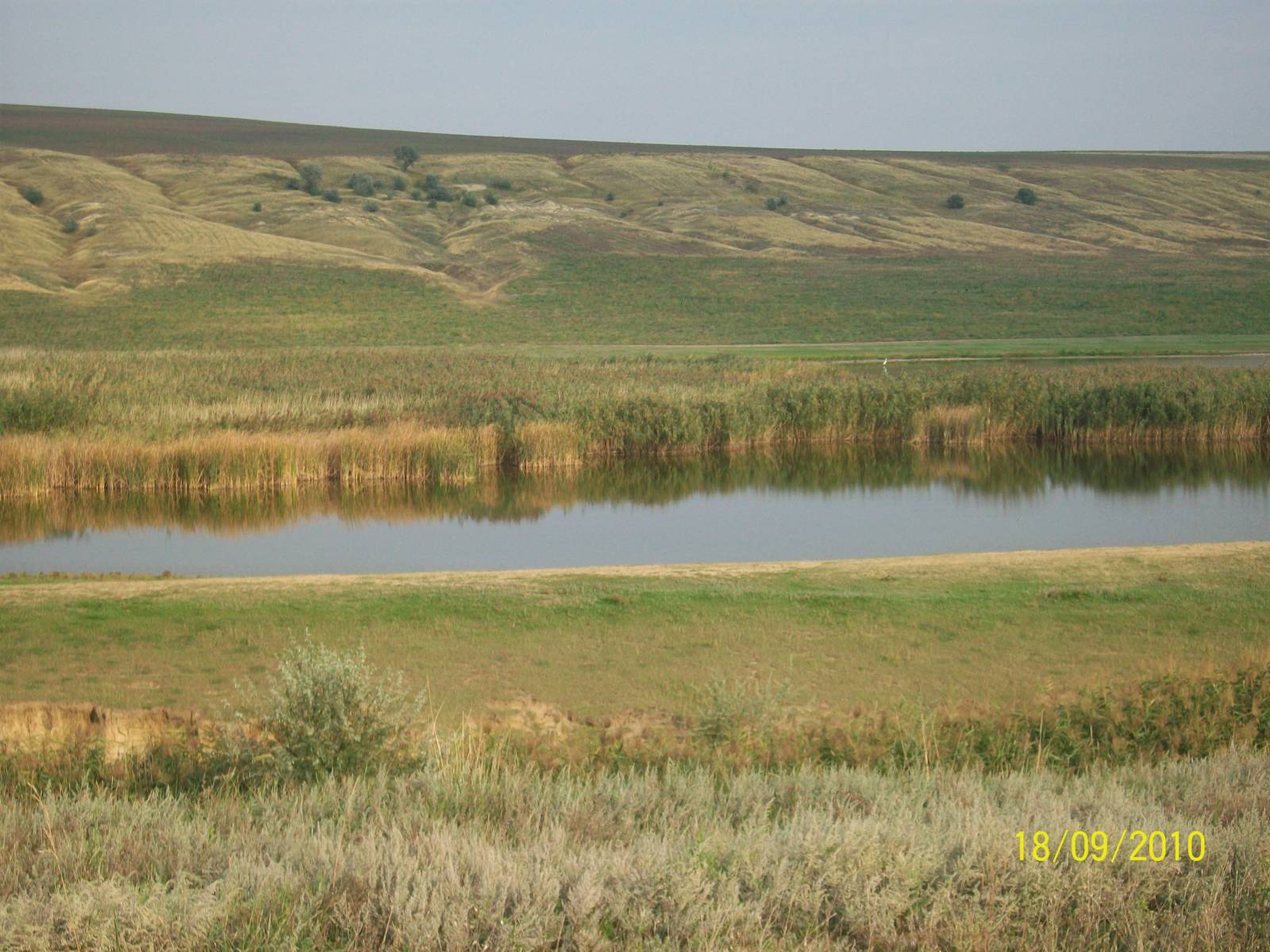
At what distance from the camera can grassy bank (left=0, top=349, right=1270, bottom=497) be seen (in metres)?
23.4

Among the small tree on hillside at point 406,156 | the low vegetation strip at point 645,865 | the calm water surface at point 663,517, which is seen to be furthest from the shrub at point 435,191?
the low vegetation strip at point 645,865

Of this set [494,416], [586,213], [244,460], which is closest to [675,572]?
[244,460]

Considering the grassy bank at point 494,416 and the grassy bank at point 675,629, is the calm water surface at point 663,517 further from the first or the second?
the grassy bank at point 675,629

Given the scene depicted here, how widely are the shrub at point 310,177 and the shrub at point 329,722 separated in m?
101

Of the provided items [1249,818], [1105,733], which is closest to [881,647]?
[1105,733]

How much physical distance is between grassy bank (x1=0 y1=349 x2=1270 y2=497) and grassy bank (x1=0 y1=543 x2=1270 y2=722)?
31.0ft

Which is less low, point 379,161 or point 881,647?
point 379,161

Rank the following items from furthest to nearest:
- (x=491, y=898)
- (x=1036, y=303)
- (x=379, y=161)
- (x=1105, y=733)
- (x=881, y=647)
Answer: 1. (x=379, y=161)
2. (x=1036, y=303)
3. (x=881, y=647)
4. (x=1105, y=733)
5. (x=491, y=898)

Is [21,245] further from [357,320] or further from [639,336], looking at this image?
[639,336]

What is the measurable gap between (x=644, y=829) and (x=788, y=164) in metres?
130

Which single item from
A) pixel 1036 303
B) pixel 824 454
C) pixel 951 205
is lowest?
pixel 824 454

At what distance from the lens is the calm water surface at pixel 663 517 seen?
18.2 m

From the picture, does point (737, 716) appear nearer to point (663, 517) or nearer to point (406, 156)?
point (663, 517)

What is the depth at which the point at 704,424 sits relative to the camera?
28859mm
